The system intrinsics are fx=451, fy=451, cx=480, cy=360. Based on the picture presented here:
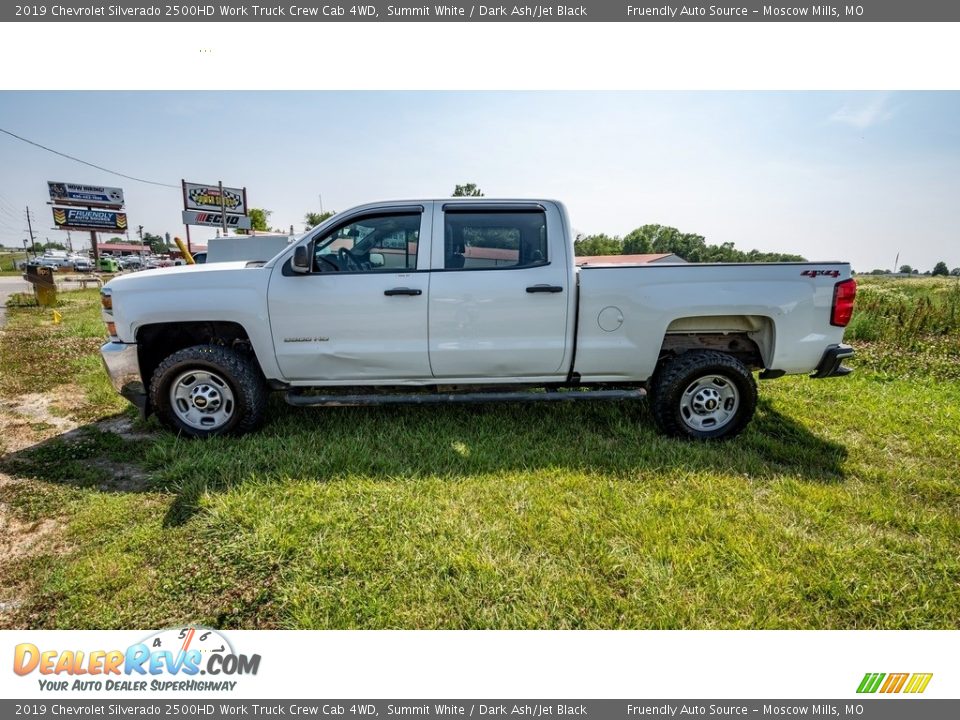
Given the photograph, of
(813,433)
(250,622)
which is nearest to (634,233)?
(813,433)

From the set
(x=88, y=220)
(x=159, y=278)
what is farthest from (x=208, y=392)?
(x=88, y=220)

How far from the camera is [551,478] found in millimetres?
3148

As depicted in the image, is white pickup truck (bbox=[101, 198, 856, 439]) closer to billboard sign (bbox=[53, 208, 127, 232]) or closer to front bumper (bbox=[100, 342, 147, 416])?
front bumper (bbox=[100, 342, 147, 416])

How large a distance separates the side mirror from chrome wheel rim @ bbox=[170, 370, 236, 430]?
44.2 inches

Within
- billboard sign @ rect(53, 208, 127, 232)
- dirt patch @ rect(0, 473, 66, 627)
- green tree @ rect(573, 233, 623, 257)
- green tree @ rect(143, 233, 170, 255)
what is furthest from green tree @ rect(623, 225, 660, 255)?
green tree @ rect(143, 233, 170, 255)

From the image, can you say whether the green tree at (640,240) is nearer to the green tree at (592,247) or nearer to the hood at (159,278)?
the green tree at (592,247)

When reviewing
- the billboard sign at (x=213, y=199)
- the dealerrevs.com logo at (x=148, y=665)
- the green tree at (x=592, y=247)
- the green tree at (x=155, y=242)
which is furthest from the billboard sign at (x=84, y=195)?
the green tree at (x=155, y=242)

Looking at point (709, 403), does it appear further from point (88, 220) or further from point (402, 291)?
point (88, 220)

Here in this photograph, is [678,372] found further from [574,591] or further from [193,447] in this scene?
[193,447]

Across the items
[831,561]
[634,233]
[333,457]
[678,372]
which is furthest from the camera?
[634,233]

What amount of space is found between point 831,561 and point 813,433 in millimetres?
1937

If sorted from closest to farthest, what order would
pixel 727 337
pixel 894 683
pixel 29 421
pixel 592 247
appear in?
pixel 894 683
pixel 727 337
pixel 29 421
pixel 592 247

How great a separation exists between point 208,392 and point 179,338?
643 mm

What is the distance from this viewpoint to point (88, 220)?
32.7m
